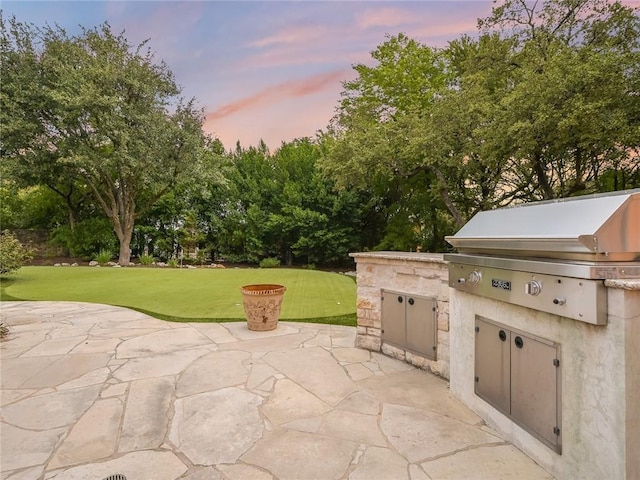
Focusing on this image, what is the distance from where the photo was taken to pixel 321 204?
50.1 feet

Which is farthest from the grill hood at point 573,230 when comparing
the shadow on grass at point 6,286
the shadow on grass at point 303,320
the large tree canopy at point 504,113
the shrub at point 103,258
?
the shrub at point 103,258

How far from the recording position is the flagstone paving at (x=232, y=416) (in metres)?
1.76

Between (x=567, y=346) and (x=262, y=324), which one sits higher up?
(x=567, y=346)

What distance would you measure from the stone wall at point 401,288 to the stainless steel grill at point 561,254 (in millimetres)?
629

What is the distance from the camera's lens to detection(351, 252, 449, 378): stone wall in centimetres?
284

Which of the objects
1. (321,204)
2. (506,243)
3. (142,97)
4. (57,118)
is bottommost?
(506,243)

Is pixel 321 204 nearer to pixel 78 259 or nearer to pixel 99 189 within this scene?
pixel 99 189

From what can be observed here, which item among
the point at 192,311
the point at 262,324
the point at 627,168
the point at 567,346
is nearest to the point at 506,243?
the point at 567,346

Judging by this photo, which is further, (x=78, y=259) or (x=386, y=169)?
(x=78, y=259)

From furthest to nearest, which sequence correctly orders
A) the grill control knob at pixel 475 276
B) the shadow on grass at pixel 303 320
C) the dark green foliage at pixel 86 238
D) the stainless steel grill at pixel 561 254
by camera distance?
the dark green foliage at pixel 86 238 → the shadow on grass at pixel 303 320 → the grill control knob at pixel 475 276 → the stainless steel grill at pixel 561 254

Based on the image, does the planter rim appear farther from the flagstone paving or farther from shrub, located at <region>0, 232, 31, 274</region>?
shrub, located at <region>0, 232, 31, 274</region>

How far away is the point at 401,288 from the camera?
3186 millimetres

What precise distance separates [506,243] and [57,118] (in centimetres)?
1545

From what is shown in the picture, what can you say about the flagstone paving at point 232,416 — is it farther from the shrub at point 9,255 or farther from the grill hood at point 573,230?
the shrub at point 9,255
